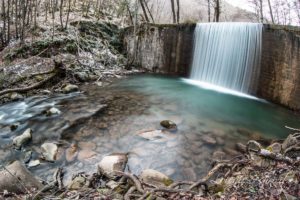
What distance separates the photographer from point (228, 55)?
428 inches

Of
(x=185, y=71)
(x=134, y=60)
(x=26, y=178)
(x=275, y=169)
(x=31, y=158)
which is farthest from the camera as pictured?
(x=134, y=60)

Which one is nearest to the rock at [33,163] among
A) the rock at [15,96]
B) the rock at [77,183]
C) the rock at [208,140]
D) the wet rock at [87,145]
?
the wet rock at [87,145]

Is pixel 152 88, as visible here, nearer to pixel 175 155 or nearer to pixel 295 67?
pixel 295 67

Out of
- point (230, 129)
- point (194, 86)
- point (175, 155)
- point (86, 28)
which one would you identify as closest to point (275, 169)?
point (175, 155)

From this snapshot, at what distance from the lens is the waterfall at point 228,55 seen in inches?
386

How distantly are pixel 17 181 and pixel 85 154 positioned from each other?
73.3 inches

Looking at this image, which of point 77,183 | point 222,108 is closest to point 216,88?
point 222,108

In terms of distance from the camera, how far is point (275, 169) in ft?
10.5

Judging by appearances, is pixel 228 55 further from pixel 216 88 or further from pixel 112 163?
pixel 112 163

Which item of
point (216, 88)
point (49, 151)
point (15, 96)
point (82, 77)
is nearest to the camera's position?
point (49, 151)

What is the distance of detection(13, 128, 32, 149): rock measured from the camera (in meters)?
5.53

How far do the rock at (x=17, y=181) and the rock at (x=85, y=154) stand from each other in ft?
4.82

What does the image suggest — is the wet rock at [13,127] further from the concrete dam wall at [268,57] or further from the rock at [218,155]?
the concrete dam wall at [268,57]

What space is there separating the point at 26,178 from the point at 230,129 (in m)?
4.64
